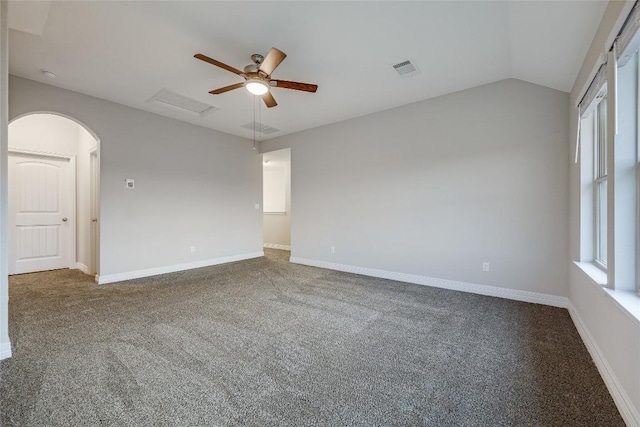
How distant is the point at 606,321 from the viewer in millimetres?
1816

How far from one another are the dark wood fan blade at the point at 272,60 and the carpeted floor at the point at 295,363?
8.14 ft

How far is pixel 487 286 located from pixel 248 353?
310 cm

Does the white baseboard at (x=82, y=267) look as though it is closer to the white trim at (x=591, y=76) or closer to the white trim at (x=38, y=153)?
the white trim at (x=38, y=153)

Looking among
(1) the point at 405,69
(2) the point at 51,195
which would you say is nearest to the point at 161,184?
(2) the point at 51,195

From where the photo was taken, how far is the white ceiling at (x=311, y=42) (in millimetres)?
2215

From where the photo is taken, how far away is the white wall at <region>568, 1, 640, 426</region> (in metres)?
1.42

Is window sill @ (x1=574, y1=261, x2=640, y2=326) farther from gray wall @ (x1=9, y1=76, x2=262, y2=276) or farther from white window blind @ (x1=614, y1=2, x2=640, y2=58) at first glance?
gray wall @ (x1=9, y1=76, x2=262, y2=276)

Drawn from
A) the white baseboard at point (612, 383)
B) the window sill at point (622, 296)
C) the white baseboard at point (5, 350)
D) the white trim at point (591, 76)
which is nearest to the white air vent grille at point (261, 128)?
the white baseboard at point (5, 350)

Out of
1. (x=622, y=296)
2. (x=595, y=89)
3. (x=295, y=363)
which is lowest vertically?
(x=295, y=363)

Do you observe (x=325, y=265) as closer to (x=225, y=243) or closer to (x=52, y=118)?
(x=225, y=243)

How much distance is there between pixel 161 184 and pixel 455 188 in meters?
4.75

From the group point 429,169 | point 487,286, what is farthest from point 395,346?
Answer: point 429,169

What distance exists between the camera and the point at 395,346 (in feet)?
7.39

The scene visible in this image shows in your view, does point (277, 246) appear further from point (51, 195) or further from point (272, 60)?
point (272, 60)
